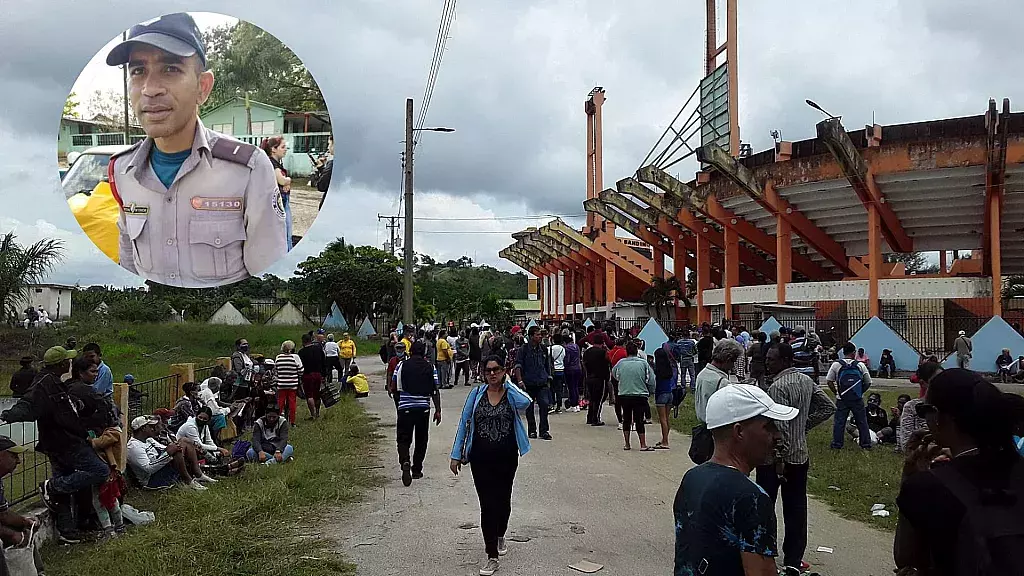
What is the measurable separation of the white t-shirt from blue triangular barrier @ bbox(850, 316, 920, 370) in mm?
11866

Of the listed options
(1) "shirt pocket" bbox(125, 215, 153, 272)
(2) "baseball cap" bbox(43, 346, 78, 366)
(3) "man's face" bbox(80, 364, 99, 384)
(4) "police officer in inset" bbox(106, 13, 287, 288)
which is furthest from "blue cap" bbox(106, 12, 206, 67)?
(2) "baseball cap" bbox(43, 346, 78, 366)

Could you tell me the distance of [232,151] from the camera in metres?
9.11

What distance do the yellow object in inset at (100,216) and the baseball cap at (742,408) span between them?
24.5ft

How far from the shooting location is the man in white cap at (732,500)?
2.71m

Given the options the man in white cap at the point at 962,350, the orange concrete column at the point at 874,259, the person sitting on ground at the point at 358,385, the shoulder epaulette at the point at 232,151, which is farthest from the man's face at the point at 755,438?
the orange concrete column at the point at 874,259

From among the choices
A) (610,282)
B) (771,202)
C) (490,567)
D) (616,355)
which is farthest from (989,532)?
(610,282)

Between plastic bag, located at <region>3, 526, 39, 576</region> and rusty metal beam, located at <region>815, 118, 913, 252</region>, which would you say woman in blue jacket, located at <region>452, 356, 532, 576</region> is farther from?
rusty metal beam, located at <region>815, 118, 913, 252</region>

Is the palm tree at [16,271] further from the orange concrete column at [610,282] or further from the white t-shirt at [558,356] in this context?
the orange concrete column at [610,282]

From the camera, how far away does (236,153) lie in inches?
359

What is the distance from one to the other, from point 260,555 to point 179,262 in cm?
402

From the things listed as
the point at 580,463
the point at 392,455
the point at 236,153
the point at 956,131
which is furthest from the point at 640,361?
the point at 956,131

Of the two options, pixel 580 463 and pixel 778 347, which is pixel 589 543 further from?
pixel 580 463

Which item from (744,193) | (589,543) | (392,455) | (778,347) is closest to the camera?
(778,347)

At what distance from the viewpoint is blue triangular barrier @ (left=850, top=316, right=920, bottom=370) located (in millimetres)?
23000
